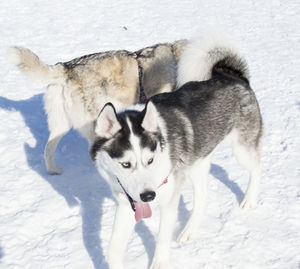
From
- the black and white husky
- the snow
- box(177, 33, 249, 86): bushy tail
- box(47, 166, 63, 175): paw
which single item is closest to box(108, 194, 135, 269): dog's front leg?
the black and white husky

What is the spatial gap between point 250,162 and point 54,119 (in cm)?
229

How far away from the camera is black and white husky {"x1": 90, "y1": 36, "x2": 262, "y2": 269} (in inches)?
108

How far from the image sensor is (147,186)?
2650 millimetres

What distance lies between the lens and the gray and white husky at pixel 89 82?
4223 millimetres

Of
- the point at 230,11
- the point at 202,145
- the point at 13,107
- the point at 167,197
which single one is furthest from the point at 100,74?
the point at 230,11

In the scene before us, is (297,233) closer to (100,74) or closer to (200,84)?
(200,84)

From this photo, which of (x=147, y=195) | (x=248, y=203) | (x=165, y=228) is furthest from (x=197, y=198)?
(x=147, y=195)

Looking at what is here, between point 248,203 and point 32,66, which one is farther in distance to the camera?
point 32,66

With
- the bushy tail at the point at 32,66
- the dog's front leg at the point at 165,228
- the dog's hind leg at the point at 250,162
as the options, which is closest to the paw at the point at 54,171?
the bushy tail at the point at 32,66

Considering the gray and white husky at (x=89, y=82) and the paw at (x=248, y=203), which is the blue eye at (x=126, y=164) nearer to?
the gray and white husky at (x=89, y=82)

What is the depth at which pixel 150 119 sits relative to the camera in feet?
9.27

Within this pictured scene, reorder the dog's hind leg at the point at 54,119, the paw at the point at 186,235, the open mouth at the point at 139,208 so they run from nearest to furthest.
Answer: the open mouth at the point at 139,208 → the paw at the point at 186,235 → the dog's hind leg at the point at 54,119

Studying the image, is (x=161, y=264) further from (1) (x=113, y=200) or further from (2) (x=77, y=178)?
(2) (x=77, y=178)

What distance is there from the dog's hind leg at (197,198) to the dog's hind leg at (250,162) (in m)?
0.34
